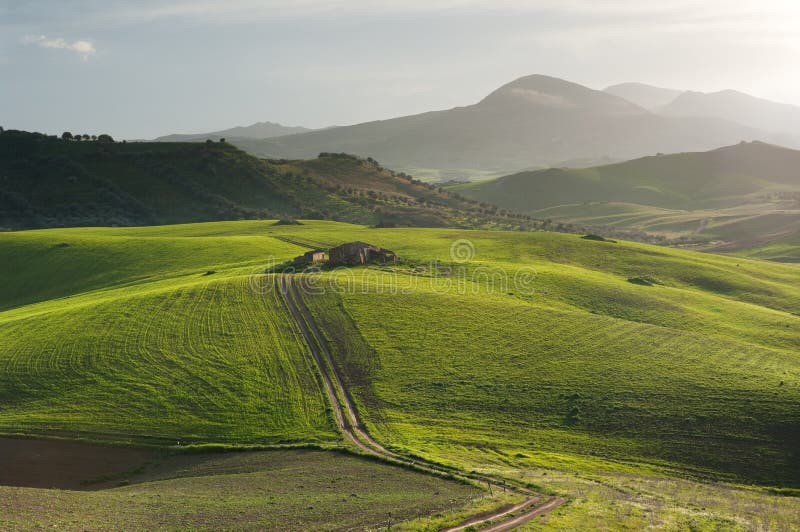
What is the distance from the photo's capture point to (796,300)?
88875 mm

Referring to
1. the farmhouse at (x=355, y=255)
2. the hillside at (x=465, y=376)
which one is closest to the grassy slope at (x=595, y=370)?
the hillside at (x=465, y=376)

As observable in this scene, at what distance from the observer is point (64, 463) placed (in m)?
43.8

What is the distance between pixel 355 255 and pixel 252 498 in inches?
2165

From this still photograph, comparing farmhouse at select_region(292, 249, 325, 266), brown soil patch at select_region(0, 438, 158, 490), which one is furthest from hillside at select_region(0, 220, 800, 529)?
farmhouse at select_region(292, 249, 325, 266)

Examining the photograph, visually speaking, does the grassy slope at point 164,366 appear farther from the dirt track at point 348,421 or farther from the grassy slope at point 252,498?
the grassy slope at point 252,498

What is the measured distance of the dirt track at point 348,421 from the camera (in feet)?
106

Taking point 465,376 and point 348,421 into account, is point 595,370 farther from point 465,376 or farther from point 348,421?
point 348,421

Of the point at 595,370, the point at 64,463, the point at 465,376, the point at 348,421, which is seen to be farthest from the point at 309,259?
the point at 64,463

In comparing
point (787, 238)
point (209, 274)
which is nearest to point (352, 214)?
point (209, 274)

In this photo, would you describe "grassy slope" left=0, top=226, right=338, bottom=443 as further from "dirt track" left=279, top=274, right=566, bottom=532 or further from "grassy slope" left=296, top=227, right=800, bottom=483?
"grassy slope" left=296, top=227, right=800, bottom=483

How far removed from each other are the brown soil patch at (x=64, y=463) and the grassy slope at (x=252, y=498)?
2.48 meters

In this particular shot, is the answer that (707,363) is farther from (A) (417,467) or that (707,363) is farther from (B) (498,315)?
(A) (417,467)

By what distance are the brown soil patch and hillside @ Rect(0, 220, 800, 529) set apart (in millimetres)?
1632

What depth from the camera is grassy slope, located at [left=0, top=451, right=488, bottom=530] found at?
31828mm
